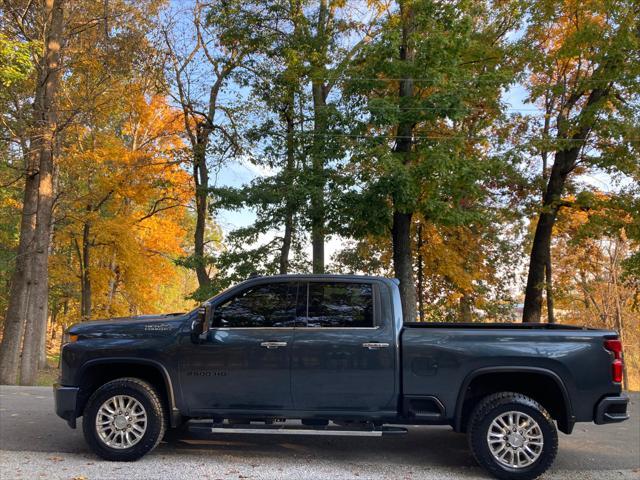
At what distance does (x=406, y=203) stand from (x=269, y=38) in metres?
9.98

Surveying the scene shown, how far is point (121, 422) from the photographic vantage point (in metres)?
Answer: 5.52

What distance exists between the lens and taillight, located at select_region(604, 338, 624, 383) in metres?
5.24

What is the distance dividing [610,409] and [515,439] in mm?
968

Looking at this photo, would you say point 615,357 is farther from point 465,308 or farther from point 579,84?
point 465,308

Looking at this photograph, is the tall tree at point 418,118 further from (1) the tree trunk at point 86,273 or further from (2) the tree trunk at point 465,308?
(1) the tree trunk at point 86,273

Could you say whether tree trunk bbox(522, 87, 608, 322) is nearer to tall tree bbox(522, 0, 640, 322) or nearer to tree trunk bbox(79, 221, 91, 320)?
tall tree bbox(522, 0, 640, 322)

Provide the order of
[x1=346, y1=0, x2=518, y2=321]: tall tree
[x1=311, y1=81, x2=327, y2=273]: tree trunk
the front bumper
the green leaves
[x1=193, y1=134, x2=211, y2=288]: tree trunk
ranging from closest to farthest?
the front bumper, the green leaves, [x1=346, y1=0, x2=518, y2=321]: tall tree, [x1=311, y1=81, x2=327, y2=273]: tree trunk, [x1=193, y1=134, x2=211, y2=288]: tree trunk

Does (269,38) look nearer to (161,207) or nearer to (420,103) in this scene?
(420,103)

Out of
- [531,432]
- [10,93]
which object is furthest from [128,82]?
[531,432]

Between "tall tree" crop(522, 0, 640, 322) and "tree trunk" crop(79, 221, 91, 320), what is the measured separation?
18691 mm

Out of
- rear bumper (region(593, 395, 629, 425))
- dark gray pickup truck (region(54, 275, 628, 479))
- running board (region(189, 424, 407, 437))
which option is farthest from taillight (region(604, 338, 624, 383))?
running board (region(189, 424, 407, 437))

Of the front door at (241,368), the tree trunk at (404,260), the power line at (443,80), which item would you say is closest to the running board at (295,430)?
the front door at (241,368)

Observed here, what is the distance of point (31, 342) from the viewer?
16.5 m

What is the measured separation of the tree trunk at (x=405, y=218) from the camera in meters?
15.4
